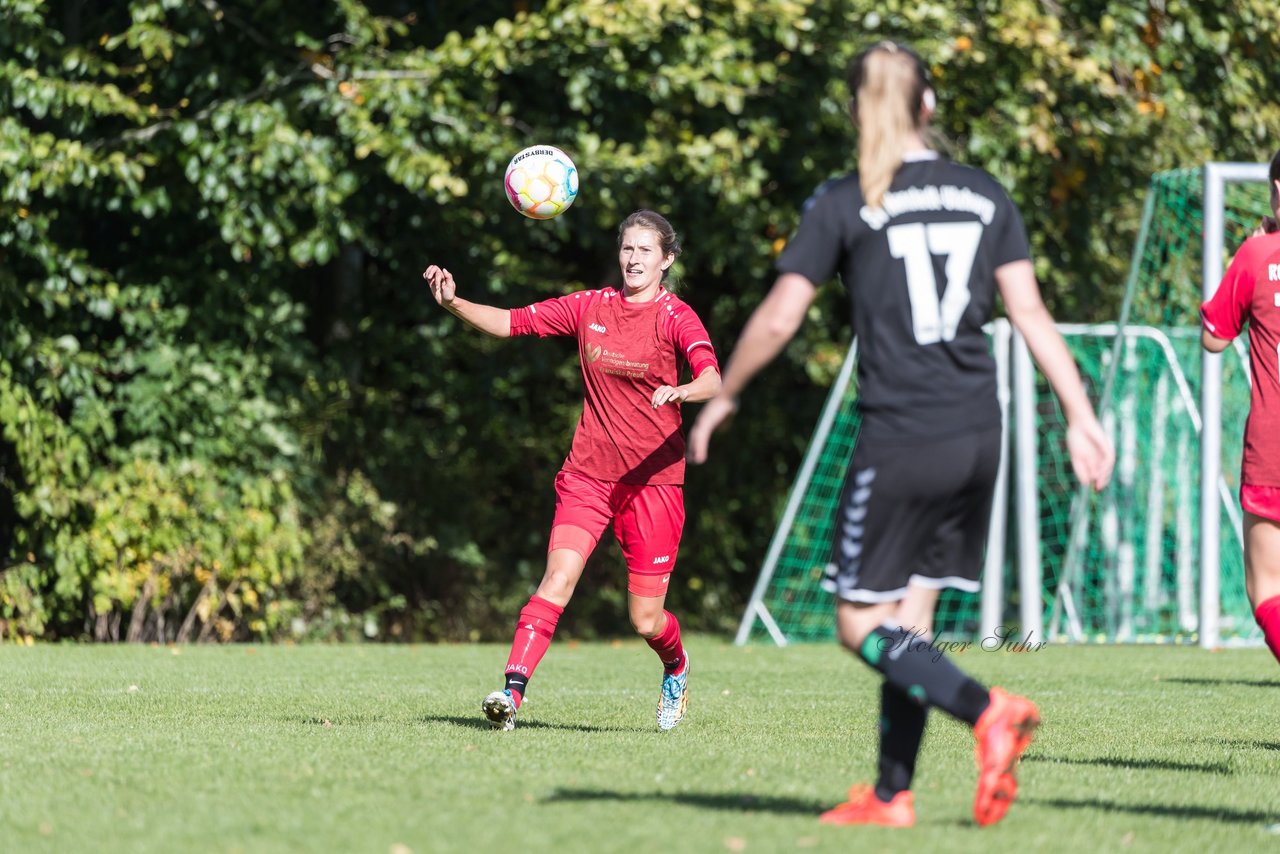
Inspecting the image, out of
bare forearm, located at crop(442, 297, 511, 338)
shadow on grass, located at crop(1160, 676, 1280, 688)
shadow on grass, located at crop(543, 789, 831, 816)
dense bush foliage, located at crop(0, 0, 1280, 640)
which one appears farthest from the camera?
dense bush foliage, located at crop(0, 0, 1280, 640)

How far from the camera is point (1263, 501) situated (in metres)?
5.78

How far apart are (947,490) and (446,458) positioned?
1309cm

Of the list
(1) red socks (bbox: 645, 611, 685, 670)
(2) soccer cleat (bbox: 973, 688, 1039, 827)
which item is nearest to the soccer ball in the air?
(1) red socks (bbox: 645, 611, 685, 670)

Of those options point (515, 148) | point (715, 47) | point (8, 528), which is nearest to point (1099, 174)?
point (715, 47)

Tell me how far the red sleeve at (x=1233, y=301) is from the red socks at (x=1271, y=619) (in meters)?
0.93

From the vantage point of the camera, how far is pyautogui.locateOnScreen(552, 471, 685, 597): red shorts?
725 cm

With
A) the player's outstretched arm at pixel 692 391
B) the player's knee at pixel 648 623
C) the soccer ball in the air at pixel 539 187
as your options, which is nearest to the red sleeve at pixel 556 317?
the soccer ball in the air at pixel 539 187

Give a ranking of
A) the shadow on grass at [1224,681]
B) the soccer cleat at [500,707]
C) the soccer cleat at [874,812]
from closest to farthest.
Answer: the soccer cleat at [874,812]
the soccer cleat at [500,707]
the shadow on grass at [1224,681]

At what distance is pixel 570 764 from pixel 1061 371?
2278 millimetres

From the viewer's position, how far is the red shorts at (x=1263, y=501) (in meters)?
5.75

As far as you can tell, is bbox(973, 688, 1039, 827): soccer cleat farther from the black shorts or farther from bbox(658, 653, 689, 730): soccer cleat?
bbox(658, 653, 689, 730): soccer cleat

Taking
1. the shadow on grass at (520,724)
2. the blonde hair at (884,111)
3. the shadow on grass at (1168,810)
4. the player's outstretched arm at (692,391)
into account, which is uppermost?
the blonde hair at (884,111)

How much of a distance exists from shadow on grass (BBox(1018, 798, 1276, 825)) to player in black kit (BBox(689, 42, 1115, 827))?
2.36ft

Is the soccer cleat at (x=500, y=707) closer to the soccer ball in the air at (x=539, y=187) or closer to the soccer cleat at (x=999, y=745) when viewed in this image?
the soccer ball in the air at (x=539, y=187)
